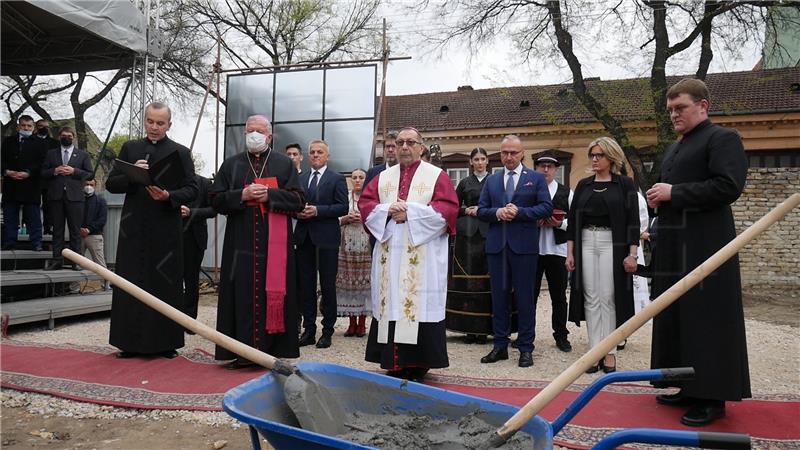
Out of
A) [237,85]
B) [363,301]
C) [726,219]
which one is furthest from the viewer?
[237,85]

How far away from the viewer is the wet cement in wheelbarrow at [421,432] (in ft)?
6.86

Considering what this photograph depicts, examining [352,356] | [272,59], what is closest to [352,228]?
[352,356]

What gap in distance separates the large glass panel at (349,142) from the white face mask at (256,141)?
487 cm

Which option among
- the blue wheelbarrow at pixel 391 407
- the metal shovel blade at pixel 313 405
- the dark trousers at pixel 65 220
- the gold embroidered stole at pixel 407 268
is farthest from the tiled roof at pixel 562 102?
the metal shovel blade at pixel 313 405

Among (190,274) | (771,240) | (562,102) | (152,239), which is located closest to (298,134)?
(190,274)

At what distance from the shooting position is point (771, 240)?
14914mm

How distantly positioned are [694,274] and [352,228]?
489 cm

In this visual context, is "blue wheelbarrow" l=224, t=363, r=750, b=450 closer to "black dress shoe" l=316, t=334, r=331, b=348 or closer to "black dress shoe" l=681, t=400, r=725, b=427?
"black dress shoe" l=681, t=400, r=725, b=427

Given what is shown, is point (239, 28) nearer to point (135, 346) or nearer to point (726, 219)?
point (135, 346)

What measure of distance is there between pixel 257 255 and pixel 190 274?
2.29m

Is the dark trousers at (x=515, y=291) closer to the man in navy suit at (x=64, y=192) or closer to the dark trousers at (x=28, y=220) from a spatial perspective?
the man in navy suit at (x=64, y=192)

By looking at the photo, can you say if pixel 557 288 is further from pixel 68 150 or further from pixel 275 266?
pixel 68 150

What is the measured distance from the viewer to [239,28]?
23781 mm

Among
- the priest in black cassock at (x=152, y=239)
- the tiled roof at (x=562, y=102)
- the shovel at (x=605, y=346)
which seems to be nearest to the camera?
the shovel at (x=605, y=346)
